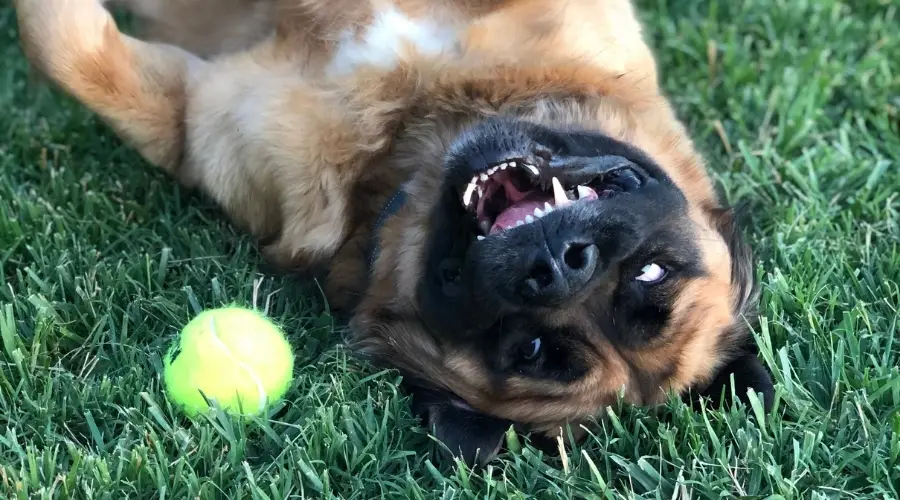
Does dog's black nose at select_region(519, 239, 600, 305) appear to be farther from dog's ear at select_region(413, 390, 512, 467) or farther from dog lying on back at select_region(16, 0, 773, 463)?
dog's ear at select_region(413, 390, 512, 467)

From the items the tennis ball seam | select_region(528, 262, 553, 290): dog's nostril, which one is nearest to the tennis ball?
the tennis ball seam

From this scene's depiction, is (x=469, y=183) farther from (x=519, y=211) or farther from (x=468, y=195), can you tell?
(x=519, y=211)

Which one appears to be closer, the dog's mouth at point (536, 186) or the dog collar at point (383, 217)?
the dog's mouth at point (536, 186)

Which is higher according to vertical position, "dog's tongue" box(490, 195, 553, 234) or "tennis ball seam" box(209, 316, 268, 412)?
"dog's tongue" box(490, 195, 553, 234)

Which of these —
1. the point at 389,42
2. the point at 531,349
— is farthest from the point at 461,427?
the point at 389,42

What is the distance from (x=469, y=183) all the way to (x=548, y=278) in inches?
18.6

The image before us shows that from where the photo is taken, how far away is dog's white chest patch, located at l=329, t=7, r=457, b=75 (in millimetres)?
2945

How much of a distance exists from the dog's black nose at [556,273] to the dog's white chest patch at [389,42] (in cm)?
100

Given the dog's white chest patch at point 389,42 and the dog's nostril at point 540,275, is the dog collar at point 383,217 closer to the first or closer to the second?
the dog's white chest patch at point 389,42

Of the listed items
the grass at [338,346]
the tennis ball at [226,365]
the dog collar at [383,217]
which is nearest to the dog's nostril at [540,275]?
the grass at [338,346]

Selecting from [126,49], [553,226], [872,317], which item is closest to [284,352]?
[553,226]

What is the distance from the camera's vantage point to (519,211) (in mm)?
2641

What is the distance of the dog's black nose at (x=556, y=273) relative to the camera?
2.31 metres

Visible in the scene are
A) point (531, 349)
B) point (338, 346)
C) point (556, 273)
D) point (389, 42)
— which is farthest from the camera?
point (389, 42)
